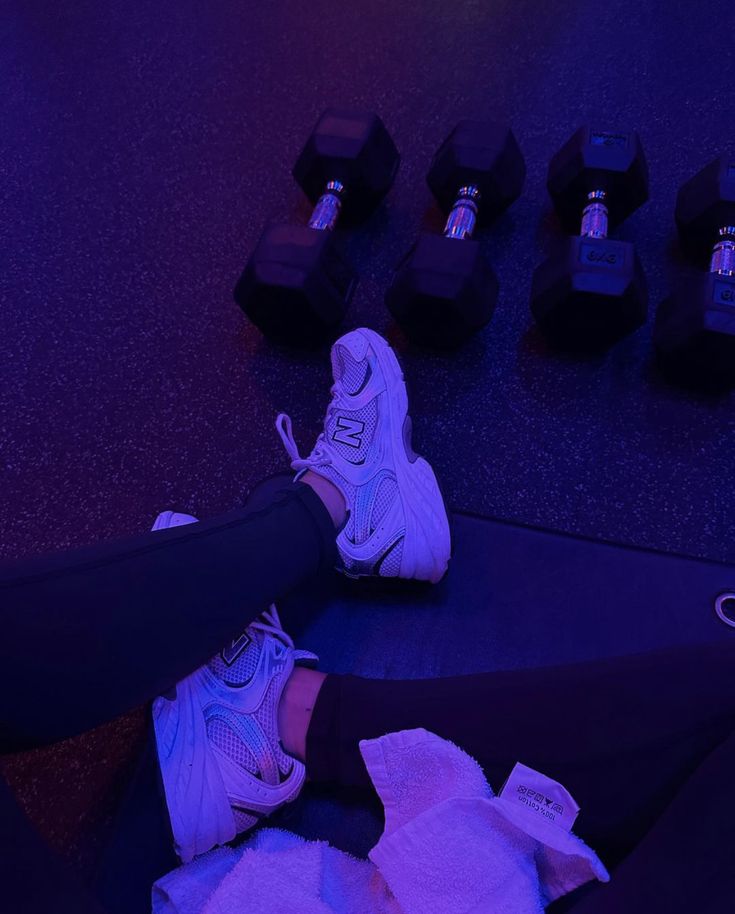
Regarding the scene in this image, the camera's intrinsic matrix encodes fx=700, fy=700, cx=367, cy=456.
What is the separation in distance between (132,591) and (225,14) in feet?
4.78

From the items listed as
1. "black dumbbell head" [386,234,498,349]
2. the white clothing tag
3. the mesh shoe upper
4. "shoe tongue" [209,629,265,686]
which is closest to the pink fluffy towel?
the white clothing tag

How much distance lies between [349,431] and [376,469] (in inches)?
3.0

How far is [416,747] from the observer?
630 mm

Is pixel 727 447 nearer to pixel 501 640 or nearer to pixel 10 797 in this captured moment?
pixel 501 640

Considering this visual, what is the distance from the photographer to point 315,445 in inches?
40.0

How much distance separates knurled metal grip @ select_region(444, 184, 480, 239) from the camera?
114 cm

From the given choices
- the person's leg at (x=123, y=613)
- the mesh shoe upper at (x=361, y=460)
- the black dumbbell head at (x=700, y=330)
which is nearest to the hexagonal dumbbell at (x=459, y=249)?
the mesh shoe upper at (x=361, y=460)

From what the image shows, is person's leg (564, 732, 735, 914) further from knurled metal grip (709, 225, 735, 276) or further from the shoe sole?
knurled metal grip (709, 225, 735, 276)

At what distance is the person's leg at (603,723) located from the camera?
0.57 m

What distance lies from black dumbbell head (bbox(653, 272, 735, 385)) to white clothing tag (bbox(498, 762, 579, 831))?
0.66 meters

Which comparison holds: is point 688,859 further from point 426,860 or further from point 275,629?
point 275,629

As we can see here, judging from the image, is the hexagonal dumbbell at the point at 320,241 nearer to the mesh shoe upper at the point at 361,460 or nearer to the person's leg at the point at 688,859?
the mesh shoe upper at the point at 361,460

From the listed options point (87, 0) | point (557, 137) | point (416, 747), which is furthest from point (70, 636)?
point (87, 0)

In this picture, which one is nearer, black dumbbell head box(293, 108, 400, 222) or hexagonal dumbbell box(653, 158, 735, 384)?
hexagonal dumbbell box(653, 158, 735, 384)
